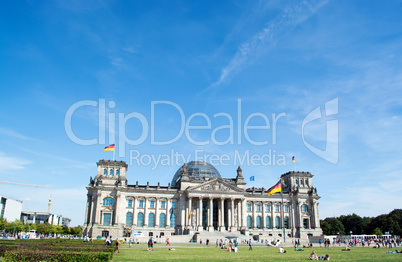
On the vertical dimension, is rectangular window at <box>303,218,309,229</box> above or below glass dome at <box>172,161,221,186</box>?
below

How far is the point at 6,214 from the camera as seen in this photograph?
5999 inches

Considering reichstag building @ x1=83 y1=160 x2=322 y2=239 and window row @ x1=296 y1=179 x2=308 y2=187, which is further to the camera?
window row @ x1=296 y1=179 x2=308 y2=187

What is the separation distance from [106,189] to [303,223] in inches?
2309

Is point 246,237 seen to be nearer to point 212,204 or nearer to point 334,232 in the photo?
point 212,204

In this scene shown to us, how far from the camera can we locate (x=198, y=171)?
9481 centimetres

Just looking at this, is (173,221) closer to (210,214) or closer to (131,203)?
(210,214)

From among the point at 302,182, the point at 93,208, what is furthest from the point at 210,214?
the point at 302,182

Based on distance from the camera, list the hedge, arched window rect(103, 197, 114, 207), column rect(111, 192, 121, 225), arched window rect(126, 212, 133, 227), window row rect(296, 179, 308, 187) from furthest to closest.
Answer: window row rect(296, 179, 308, 187) → arched window rect(126, 212, 133, 227) → arched window rect(103, 197, 114, 207) → column rect(111, 192, 121, 225) → the hedge

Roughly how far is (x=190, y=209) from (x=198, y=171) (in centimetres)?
1574

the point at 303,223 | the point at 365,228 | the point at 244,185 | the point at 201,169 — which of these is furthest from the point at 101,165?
the point at 365,228

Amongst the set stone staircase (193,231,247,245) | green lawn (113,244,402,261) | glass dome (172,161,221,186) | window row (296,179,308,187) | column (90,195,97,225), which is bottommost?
stone staircase (193,231,247,245)

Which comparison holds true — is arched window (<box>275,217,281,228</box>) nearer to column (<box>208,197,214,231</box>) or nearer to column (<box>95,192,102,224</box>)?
column (<box>208,197,214,231</box>)

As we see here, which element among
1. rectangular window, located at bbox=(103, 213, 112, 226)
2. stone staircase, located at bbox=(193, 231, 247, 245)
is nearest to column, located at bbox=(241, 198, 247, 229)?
stone staircase, located at bbox=(193, 231, 247, 245)

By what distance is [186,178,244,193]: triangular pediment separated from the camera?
8294cm
